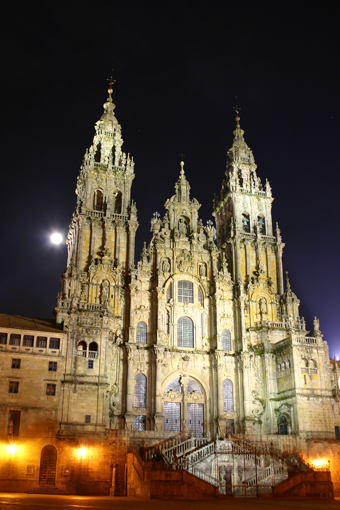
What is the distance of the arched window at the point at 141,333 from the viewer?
2189 inches

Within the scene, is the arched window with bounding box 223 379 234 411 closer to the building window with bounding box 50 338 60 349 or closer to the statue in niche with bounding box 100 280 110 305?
the statue in niche with bounding box 100 280 110 305

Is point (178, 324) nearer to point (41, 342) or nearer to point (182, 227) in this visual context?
point (182, 227)

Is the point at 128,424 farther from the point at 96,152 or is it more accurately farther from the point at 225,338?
the point at 96,152

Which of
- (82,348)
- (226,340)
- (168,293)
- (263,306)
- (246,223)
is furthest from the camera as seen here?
(246,223)

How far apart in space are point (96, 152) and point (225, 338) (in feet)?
90.5

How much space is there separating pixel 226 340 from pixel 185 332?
15.3 feet

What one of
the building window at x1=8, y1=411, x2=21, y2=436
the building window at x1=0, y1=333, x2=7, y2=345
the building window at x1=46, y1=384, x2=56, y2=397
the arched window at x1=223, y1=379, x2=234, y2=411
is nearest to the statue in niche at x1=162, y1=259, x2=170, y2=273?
the arched window at x1=223, y1=379, x2=234, y2=411

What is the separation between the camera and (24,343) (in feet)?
151

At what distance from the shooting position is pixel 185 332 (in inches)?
2263

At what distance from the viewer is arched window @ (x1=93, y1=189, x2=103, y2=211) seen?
201 ft

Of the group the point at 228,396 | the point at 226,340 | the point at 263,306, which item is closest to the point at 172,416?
the point at 228,396

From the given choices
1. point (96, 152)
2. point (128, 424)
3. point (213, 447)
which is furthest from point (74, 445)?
point (96, 152)

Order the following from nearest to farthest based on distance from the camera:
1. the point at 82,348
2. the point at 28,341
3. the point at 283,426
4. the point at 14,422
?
the point at 14,422
the point at 28,341
the point at 82,348
the point at 283,426

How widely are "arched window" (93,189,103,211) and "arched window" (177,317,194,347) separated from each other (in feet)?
52.7
